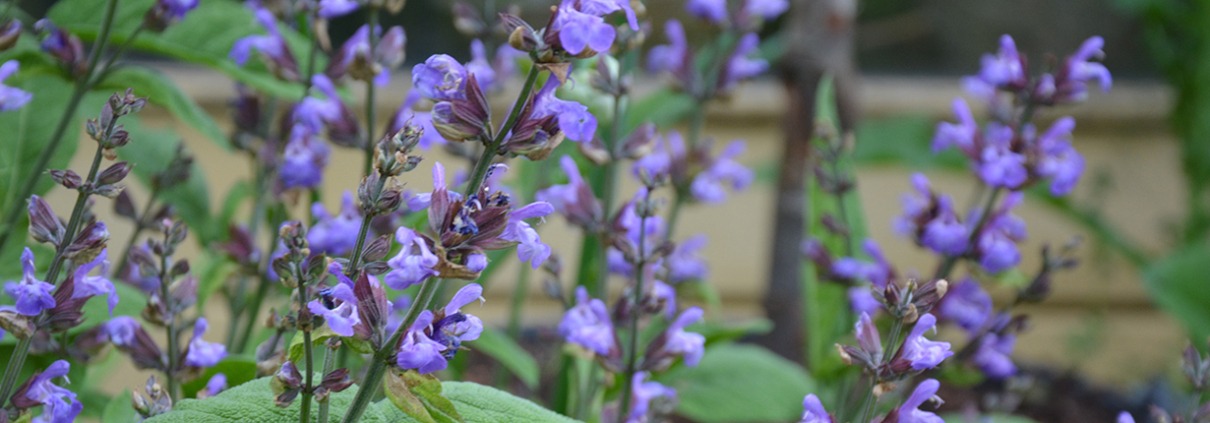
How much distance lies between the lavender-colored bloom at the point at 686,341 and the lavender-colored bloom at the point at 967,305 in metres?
0.21

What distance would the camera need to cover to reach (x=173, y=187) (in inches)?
29.5

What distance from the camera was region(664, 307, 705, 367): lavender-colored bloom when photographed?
22.8 inches

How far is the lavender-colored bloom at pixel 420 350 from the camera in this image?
13.3 inches

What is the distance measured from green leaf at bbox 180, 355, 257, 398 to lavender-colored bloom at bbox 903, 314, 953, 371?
0.26m

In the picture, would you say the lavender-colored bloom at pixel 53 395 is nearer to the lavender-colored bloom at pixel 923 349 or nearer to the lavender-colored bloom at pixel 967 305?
the lavender-colored bloom at pixel 923 349

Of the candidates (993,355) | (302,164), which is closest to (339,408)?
(302,164)

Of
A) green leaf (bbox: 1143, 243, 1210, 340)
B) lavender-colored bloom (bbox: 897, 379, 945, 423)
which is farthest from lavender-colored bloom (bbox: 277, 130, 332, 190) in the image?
green leaf (bbox: 1143, 243, 1210, 340)

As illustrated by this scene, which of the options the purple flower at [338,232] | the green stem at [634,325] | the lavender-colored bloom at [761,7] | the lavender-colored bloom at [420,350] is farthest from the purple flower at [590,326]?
the lavender-colored bloom at [761,7]

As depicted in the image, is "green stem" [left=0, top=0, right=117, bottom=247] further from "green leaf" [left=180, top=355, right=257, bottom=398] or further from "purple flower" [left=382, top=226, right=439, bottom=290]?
"purple flower" [left=382, top=226, right=439, bottom=290]

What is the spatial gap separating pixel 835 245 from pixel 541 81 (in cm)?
51

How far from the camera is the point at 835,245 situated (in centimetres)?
85

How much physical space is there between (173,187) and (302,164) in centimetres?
18

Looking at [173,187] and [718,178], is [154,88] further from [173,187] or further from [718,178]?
[718,178]

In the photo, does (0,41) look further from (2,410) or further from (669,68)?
(669,68)
